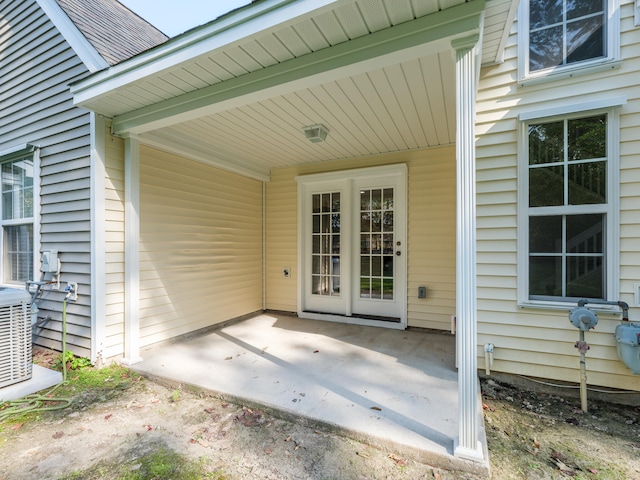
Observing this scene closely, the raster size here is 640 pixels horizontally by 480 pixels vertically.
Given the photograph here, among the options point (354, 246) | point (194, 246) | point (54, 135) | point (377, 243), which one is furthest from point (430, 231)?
point (54, 135)

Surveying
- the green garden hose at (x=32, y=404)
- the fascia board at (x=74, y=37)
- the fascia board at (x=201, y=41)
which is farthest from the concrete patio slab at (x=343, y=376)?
the fascia board at (x=74, y=37)

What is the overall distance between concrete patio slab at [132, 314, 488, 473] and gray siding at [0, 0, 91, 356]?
43.1 inches

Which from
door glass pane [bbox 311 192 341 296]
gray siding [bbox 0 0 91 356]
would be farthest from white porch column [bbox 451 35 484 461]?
gray siding [bbox 0 0 91 356]

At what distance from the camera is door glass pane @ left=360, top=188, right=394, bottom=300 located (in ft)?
14.2

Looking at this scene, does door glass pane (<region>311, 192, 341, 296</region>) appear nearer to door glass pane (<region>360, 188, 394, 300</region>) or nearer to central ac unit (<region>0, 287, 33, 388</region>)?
door glass pane (<region>360, 188, 394, 300</region>)

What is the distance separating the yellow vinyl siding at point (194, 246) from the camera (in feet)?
11.0

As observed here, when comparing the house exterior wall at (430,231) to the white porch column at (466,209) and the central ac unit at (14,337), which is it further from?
the central ac unit at (14,337)

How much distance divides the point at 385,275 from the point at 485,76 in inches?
104

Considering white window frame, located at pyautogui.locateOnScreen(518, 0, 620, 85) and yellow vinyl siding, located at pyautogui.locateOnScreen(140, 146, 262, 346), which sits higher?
white window frame, located at pyautogui.locateOnScreen(518, 0, 620, 85)

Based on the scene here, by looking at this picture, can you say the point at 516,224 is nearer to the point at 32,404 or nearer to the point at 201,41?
the point at 201,41

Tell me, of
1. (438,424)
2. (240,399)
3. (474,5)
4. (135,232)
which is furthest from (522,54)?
(135,232)

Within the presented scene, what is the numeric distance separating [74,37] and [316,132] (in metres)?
2.65

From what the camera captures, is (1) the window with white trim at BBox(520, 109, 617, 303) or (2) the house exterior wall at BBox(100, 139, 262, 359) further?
(2) the house exterior wall at BBox(100, 139, 262, 359)

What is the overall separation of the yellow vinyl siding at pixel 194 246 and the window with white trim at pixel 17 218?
1.55 m
